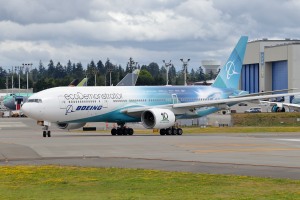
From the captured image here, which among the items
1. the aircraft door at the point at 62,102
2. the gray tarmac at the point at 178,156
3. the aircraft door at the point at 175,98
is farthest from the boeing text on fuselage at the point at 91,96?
the gray tarmac at the point at 178,156

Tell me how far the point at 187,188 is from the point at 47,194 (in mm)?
3751

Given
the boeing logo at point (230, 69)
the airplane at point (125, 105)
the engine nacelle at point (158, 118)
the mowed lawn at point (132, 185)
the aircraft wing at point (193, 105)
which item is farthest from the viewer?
the boeing logo at point (230, 69)

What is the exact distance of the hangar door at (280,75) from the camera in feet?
434

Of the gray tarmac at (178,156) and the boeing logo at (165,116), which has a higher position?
the boeing logo at (165,116)

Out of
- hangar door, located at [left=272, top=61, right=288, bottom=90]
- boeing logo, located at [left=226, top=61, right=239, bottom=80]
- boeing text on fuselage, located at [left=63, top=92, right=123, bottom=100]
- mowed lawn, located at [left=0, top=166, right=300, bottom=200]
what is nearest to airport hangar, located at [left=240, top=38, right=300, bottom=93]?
hangar door, located at [left=272, top=61, right=288, bottom=90]

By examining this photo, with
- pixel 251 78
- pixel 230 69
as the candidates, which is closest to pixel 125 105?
pixel 230 69

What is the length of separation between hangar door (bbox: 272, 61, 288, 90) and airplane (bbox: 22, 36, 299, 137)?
73801 mm

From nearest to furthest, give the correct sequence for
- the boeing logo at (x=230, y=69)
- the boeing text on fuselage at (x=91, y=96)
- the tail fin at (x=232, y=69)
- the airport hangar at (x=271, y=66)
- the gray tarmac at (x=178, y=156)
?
the gray tarmac at (x=178, y=156) < the boeing text on fuselage at (x=91, y=96) < the tail fin at (x=232, y=69) < the boeing logo at (x=230, y=69) < the airport hangar at (x=271, y=66)

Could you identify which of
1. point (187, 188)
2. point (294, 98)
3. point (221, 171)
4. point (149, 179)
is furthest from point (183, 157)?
point (294, 98)

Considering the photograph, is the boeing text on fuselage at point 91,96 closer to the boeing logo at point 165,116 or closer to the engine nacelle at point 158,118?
the engine nacelle at point 158,118

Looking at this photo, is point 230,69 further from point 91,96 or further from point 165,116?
point 91,96

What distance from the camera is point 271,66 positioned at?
137 meters

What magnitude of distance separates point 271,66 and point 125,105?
86996 millimetres

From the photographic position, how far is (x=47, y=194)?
1830 cm
